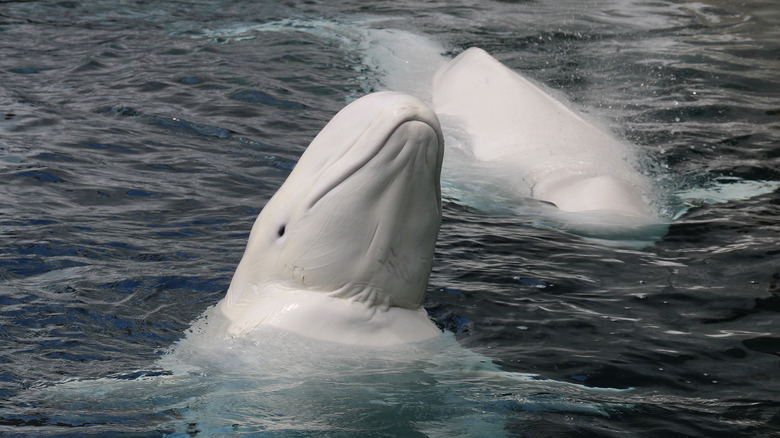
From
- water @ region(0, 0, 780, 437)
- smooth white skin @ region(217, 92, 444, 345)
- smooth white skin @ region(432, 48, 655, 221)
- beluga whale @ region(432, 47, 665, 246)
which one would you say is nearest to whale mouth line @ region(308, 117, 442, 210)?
smooth white skin @ region(217, 92, 444, 345)

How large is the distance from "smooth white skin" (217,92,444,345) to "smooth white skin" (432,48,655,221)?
3.55 m

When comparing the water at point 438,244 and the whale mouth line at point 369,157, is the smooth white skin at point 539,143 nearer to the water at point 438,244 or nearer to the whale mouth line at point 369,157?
the water at point 438,244

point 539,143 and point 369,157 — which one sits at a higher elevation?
point 369,157

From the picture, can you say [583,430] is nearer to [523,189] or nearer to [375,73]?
[523,189]

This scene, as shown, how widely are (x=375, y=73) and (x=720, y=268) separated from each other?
754 cm

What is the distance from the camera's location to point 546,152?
933cm

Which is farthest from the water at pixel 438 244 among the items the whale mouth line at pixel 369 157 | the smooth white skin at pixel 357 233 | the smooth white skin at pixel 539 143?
the whale mouth line at pixel 369 157

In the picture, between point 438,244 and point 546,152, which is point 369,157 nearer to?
point 438,244

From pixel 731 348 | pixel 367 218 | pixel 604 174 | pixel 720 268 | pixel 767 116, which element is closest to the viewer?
pixel 367 218

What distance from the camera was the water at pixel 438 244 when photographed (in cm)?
445

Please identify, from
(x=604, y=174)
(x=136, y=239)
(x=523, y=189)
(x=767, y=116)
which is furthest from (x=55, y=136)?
(x=767, y=116)

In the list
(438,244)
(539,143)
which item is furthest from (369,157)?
(539,143)

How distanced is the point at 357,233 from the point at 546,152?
5.16m

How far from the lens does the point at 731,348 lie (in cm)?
534
